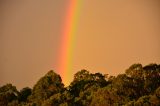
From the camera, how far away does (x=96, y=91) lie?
228ft

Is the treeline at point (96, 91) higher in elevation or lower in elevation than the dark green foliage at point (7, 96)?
lower

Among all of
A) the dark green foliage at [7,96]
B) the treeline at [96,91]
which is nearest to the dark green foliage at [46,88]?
the treeline at [96,91]

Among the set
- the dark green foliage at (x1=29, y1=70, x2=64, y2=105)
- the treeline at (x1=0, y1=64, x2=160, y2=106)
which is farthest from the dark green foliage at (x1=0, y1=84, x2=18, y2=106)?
the dark green foliage at (x1=29, y1=70, x2=64, y2=105)

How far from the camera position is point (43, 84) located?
7638 centimetres

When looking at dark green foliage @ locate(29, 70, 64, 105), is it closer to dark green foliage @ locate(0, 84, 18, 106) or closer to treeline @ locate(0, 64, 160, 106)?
treeline @ locate(0, 64, 160, 106)

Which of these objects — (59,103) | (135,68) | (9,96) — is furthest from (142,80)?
(9,96)

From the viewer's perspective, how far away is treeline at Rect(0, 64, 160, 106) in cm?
6312

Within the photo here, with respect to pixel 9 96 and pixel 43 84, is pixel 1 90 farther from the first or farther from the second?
pixel 43 84

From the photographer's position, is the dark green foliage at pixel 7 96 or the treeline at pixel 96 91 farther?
the dark green foliage at pixel 7 96

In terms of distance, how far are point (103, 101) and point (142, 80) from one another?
1137 centimetres

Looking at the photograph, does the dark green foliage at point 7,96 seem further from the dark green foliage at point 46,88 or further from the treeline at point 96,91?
the dark green foliage at point 46,88

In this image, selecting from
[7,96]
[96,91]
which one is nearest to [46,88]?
[7,96]

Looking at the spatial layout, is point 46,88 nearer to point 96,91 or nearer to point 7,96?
point 7,96

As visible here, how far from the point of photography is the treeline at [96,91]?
63.1 meters
